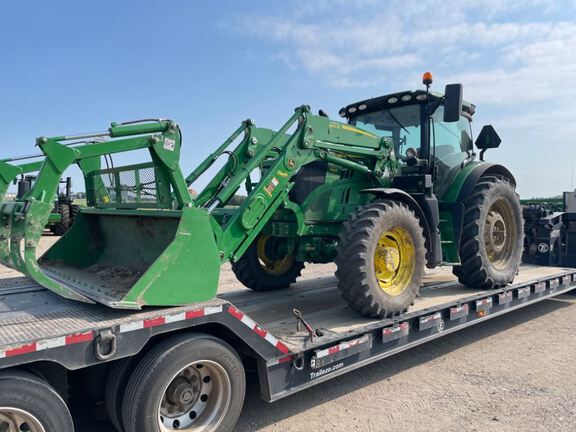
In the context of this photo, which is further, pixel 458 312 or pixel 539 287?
pixel 539 287

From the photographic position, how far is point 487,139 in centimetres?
708

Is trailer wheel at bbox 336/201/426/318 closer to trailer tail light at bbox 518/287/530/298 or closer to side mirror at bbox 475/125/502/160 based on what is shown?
trailer tail light at bbox 518/287/530/298

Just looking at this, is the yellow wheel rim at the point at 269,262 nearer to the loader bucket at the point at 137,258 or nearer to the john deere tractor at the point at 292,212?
the john deere tractor at the point at 292,212

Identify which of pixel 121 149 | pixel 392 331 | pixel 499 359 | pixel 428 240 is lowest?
pixel 499 359

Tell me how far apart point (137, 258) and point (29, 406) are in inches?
80.2

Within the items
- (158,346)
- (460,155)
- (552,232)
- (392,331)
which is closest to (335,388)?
(392,331)

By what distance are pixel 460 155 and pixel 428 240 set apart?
178 cm

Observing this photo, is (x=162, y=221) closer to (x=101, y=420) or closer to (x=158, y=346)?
(x=158, y=346)

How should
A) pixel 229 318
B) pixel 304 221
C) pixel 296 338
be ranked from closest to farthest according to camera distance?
pixel 229 318, pixel 296 338, pixel 304 221

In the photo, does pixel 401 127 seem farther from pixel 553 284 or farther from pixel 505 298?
pixel 553 284

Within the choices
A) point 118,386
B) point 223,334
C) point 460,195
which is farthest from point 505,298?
point 118,386

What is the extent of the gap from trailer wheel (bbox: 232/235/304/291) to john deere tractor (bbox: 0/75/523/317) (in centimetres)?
2

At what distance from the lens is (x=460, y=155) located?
6.62 meters

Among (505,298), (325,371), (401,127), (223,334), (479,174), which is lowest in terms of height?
(325,371)
